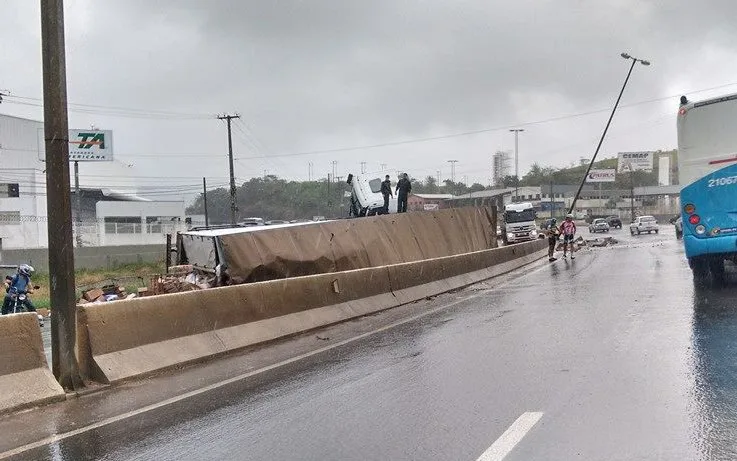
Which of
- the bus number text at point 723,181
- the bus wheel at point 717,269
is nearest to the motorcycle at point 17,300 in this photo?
the bus number text at point 723,181

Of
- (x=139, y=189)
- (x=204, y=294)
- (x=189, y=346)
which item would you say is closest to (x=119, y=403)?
(x=189, y=346)

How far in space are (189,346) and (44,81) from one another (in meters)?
3.76

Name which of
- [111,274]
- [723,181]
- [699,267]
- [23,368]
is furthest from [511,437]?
[111,274]

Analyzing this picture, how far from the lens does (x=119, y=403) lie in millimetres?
7418

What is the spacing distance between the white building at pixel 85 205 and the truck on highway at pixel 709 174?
1991 inches

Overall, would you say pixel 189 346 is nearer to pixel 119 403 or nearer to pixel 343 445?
pixel 119 403

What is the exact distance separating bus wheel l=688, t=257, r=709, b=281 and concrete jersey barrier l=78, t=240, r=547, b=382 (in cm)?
593

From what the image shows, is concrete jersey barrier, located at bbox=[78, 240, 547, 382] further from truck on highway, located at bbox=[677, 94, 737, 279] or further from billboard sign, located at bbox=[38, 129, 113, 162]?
billboard sign, located at bbox=[38, 129, 113, 162]

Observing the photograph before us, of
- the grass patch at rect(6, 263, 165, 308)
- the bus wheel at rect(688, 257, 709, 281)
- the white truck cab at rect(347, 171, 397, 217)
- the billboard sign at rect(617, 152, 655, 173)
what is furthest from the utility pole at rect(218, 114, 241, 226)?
the billboard sign at rect(617, 152, 655, 173)

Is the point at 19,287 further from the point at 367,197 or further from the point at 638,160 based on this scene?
the point at 638,160

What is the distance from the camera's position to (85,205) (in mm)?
85188

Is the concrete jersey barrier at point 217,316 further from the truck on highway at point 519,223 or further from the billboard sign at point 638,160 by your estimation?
the billboard sign at point 638,160

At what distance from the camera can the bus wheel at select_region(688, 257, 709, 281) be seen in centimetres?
1462

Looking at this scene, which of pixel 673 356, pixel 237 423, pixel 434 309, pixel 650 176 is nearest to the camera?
pixel 237 423
